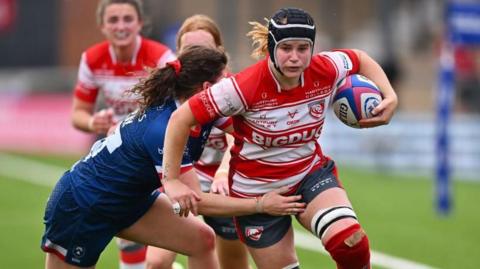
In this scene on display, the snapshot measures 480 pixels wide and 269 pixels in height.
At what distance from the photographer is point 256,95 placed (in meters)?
6.52

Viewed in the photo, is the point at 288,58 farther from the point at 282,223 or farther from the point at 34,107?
the point at 34,107

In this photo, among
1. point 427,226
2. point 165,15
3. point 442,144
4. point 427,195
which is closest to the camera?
point 427,226

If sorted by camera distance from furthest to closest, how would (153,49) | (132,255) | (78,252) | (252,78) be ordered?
(153,49)
(132,255)
(78,252)
(252,78)

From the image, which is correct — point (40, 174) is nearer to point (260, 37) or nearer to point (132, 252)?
point (132, 252)

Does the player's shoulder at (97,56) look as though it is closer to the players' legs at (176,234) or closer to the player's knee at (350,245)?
the players' legs at (176,234)

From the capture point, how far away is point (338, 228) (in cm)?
647

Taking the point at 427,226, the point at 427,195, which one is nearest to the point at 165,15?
the point at 427,195

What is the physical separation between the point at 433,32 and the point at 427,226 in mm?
14141

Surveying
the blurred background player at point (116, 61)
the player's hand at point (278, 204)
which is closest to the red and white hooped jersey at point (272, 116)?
the player's hand at point (278, 204)

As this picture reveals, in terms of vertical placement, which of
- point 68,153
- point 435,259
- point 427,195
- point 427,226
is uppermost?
point 435,259

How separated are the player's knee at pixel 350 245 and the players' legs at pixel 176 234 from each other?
852 millimetres

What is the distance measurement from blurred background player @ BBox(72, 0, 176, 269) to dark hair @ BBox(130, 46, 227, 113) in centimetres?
184

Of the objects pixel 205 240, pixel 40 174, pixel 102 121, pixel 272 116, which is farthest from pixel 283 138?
pixel 40 174

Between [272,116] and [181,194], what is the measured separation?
0.69 metres
